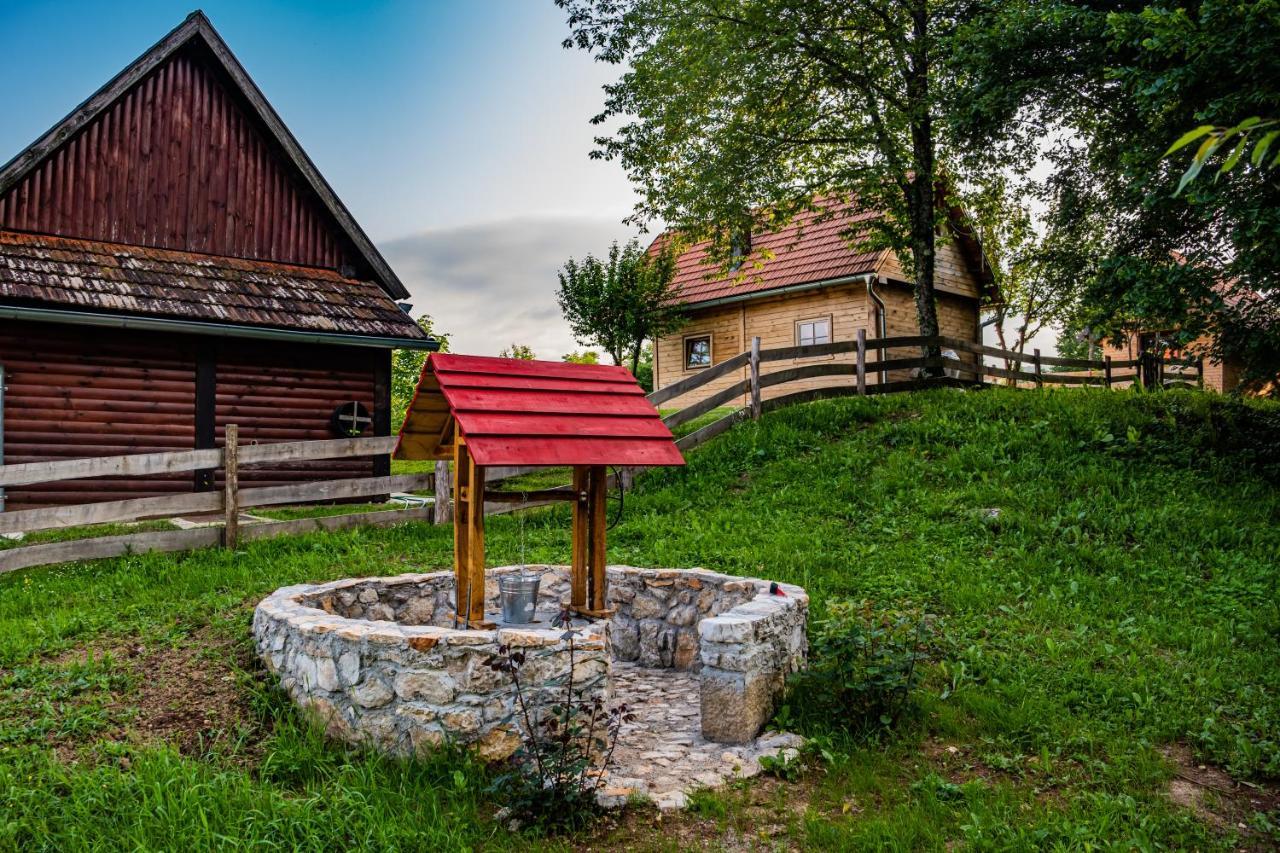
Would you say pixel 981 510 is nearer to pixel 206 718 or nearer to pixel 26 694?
pixel 206 718

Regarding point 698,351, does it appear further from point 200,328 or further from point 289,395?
point 200,328

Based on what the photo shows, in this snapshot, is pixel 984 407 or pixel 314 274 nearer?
pixel 984 407

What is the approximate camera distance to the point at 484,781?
4395 millimetres

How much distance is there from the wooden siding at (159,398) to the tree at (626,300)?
8923mm

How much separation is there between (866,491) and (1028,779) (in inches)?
223

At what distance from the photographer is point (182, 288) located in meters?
12.0

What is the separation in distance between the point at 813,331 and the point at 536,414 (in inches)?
626

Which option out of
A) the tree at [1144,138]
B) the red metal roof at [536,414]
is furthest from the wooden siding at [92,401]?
the tree at [1144,138]

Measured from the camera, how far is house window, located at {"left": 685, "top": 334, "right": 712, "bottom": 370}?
73.3ft

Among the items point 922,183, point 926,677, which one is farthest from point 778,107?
point 926,677

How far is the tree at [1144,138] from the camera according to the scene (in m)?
8.23

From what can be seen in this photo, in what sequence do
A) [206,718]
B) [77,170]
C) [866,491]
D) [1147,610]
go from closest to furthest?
[206,718], [1147,610], [866,491], [77,170]

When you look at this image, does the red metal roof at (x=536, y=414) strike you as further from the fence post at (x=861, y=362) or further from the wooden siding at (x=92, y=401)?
the fence post at (x=861, y=362)

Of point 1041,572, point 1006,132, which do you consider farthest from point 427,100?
point 1041,572
